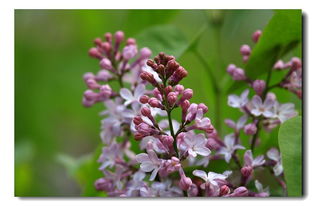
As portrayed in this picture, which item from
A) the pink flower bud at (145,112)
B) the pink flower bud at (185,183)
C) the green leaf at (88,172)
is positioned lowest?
the green leaf at (88,172)

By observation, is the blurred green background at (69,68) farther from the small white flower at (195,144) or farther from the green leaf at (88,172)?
the small white flower at (195,144)

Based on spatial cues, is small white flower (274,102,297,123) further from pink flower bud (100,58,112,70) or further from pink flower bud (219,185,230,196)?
pink flower bud (100,58,112,70)

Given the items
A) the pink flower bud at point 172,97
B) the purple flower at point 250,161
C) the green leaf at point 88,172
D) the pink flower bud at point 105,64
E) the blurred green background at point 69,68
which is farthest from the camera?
the blurred green background at point 69,68

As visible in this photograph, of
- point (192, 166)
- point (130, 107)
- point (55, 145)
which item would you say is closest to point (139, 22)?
point (130, 107)

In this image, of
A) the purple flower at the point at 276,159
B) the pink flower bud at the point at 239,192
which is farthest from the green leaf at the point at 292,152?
the pink flower bud at the point at 239,192

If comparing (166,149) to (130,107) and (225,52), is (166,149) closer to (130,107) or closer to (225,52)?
(130,107)

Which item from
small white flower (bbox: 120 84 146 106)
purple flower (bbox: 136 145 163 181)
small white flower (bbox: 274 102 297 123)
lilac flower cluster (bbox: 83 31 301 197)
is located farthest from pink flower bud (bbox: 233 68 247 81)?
purple flower (bbox: 136 145 163 181)

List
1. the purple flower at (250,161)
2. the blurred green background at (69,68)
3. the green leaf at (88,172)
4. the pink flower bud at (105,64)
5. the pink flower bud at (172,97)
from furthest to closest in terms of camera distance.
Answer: the blurred green background at (69,68) → the green leaf at (88,172) → the pink flower bud at (105,64) → the purple flower at (250,161) → the pink flower bud at (172,97)

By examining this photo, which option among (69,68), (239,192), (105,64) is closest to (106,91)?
(105,64)
